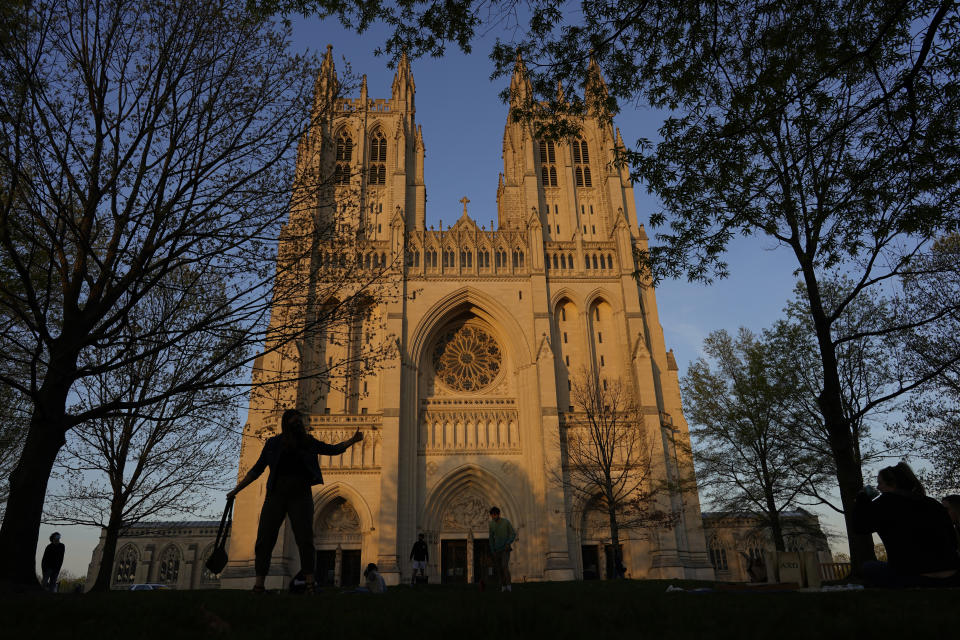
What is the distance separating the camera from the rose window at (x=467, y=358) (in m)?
32.6

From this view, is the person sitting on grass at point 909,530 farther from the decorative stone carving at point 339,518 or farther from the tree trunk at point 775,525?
the decorative stone carving at point 339,518

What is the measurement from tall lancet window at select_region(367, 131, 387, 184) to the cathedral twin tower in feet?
0.44

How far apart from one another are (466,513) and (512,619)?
27367 mm

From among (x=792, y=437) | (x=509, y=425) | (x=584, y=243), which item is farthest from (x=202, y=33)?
(x=584, y=243)

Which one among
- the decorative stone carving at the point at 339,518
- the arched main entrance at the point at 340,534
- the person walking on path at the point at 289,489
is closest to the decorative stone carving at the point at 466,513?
the arched main entrance at the point at 340,534

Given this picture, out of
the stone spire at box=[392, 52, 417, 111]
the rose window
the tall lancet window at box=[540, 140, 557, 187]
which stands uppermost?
the stone spire at box=[392, 52, 417, 111]


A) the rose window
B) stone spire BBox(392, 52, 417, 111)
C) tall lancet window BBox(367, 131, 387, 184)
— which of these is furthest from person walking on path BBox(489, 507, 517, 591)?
stone spire BBox(392, 52, 417, 111)

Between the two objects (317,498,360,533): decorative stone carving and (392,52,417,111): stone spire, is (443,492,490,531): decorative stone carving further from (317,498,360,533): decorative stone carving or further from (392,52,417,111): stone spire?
(392,52,417,111): stone spire

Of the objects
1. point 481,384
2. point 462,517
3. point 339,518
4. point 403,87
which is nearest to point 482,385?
point 481,384

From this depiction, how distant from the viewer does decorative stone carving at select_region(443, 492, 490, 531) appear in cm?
2961

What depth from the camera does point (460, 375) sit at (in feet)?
107

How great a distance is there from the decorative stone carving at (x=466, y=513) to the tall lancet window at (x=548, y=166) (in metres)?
19.8

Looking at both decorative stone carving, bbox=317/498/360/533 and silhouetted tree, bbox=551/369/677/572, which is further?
decorative stone carving, bbox=317/498/360/533

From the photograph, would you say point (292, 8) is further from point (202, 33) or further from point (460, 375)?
point (460, 375)
